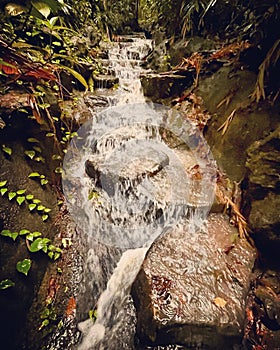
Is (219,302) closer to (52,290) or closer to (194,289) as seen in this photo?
(194,289)

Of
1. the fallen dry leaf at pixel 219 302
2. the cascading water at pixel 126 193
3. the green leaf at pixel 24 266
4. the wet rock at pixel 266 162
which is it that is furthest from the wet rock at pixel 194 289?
the green leaf at pixel 24 266

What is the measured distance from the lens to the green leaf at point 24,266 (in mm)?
1736

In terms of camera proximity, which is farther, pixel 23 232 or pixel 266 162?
pixel 266 162

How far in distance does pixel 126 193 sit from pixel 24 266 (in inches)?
62.5

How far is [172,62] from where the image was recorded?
17.5 ft

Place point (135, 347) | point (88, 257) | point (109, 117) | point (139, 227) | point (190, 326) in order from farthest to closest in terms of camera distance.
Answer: point (109, 117), point (139, 227), point (88, 257), point (135, 347), point (190, 326)

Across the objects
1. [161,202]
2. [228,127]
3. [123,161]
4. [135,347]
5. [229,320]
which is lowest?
[135,347]

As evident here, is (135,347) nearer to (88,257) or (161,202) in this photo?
(88,257)

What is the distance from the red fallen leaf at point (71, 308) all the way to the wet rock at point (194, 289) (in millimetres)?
642

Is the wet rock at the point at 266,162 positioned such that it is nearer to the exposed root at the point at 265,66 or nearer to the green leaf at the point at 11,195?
the exposed root at the point at 265,66

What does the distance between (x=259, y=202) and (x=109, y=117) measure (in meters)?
3.47

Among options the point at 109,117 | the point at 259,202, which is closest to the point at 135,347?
the point at 259,202

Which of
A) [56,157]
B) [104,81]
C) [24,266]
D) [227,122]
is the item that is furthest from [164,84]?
[24,266]

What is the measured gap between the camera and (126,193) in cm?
303
